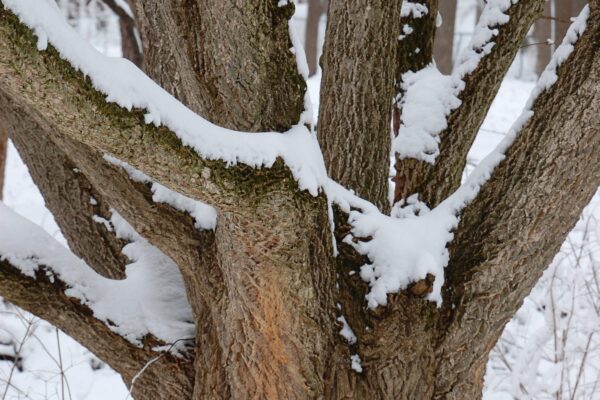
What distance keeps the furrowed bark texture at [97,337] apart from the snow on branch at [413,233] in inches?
29.4

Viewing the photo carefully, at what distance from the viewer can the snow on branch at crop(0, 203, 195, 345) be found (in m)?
2.03

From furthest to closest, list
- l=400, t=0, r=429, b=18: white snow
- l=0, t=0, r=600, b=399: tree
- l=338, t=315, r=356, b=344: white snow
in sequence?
l=400, t=0, r=429, b=18: white snow → l=338, t=315, r=356, b=344: white snow → l=0, t=0, r=600, b=399: tree

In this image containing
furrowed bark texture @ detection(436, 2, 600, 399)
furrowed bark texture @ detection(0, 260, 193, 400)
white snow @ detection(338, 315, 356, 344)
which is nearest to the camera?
furrowed bark texture @ detection(436, 2, 600, 399)

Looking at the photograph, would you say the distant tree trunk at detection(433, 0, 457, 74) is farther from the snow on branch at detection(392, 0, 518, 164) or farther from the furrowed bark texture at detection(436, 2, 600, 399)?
the furrowed bark texture at detection(436, 2, 600, 399)

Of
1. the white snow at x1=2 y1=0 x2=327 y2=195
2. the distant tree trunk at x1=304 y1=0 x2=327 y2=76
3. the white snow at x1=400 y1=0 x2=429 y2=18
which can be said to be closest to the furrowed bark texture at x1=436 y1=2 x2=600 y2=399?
the white snow at x1=2 y1=0 x2=327 y2=195

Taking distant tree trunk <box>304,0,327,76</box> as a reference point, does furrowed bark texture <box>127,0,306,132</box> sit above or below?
below

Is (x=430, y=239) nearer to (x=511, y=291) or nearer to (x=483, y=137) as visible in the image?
(x=511, y=291)

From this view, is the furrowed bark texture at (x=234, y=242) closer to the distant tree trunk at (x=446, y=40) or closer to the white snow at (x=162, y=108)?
the white snow at (x=162, y=108)

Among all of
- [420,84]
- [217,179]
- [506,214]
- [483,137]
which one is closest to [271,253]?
[217,179]

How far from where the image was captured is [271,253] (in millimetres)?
1629

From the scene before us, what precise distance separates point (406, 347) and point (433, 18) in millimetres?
1330

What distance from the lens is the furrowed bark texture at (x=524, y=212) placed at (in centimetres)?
169

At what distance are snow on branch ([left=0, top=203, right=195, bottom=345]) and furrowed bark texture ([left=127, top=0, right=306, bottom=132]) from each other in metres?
0.72

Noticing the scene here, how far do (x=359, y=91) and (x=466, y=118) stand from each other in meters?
0.39
